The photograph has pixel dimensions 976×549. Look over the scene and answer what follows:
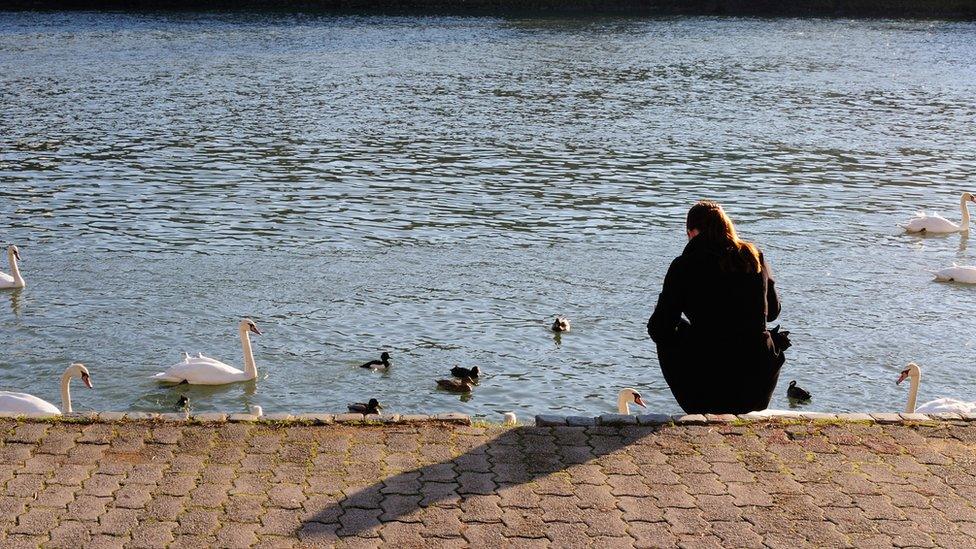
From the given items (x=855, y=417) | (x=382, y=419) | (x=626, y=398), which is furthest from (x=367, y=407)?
(x=855, y=417)

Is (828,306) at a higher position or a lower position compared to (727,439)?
lower

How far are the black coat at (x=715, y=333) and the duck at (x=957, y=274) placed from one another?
9106 mm

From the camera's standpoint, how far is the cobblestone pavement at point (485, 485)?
6977 millimetres

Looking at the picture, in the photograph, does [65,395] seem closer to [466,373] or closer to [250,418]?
[250,418]

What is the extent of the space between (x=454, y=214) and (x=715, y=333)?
41.1 ft

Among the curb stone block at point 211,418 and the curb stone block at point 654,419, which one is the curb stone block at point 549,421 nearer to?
the curb stone block at point 654,419

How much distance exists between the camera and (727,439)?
840cm

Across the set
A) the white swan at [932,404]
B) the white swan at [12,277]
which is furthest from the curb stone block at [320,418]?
the white swan at [12,277]

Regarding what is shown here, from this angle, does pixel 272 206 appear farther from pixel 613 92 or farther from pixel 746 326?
pixel 613 92

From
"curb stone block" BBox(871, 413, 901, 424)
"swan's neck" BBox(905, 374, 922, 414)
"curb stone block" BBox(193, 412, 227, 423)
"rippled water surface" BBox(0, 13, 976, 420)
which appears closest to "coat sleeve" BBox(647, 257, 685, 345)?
"curb stone block" BBox(871, 413, 901, 424)

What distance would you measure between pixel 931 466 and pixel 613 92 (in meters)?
29.7

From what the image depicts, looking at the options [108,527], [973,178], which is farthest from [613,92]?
[108,527]

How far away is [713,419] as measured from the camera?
8.68 metres

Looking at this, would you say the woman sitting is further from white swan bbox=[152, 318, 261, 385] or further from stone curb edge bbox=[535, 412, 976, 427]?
white swan bbox=[152, 318, 261, 385]
